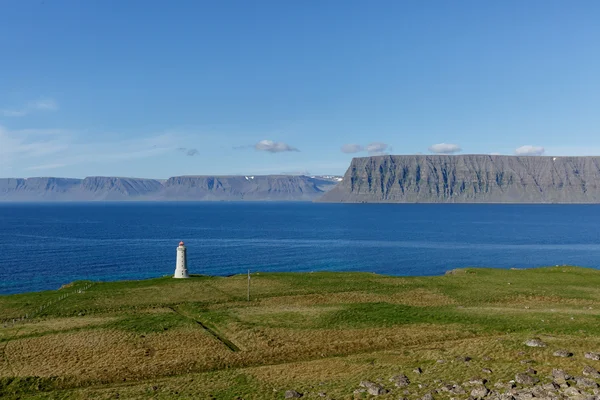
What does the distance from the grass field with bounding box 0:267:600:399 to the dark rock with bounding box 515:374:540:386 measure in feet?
2.50

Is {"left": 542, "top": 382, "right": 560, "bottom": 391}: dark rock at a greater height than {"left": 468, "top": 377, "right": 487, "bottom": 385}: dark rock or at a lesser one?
greater

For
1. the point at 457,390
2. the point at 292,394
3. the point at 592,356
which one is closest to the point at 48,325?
the point at 292,394

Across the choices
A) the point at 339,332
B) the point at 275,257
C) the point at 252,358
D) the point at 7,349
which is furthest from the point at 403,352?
the point at 275,257

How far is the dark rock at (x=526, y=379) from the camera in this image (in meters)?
29.4

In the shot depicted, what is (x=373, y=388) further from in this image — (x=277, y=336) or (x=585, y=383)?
(x=277, y=336)

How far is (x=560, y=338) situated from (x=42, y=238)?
16440 cm

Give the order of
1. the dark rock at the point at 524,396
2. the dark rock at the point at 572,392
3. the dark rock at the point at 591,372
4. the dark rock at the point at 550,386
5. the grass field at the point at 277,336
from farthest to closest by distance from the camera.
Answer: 1. the grass field at the point at 277,336
2. the dark rock at the point at 591,372
3. the dark rock at the point at 550,386
4. the dark rock at the point at 572,392
5. the dark rock at the point at 524,396

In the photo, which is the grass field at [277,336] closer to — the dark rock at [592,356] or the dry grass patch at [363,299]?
the dry grass patch at [363,299]

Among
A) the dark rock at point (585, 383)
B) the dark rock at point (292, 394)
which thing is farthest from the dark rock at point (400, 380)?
the dark rock at point (585, 383)

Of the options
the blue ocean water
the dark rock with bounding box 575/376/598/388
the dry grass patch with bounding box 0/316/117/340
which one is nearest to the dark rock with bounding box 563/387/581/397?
the dark rock with bounding box 575/376/598/388

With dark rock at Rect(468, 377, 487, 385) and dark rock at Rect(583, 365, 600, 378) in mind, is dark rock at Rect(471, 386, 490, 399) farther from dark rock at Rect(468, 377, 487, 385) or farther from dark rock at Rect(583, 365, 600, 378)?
dark rock at Rect(583, 365, 600, 378)

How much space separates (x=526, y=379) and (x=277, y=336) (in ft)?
66.4

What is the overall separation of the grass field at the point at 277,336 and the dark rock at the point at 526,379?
763 millimetres

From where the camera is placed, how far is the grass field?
3247 cm
